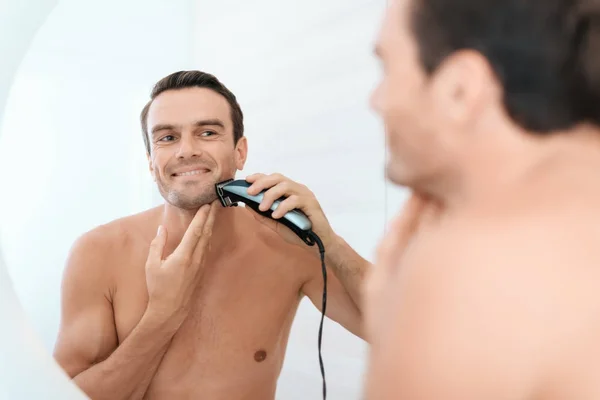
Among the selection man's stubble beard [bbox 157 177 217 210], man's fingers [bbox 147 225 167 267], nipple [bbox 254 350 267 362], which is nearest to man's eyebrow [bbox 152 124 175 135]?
man's stubble beard [bbox 157 177 217 210]

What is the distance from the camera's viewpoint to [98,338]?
1086mm

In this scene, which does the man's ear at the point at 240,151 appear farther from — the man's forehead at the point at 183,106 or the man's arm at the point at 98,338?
the man's arm at the point at 98,338

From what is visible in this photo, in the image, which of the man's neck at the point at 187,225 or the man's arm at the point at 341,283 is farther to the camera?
the man's neck at the point at 187,225

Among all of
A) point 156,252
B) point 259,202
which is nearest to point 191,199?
point 156,252

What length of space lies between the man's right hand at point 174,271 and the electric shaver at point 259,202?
0.12 meters

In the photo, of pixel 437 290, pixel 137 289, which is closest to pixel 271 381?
pixel 137 289

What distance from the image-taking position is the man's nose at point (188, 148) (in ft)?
3.52

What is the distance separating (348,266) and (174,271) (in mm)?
320

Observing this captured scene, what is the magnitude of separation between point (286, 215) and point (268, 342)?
1.21 ft

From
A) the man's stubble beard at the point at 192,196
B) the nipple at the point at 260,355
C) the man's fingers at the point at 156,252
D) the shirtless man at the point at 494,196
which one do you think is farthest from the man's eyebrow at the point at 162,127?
the shirtless man at the point at 494,196

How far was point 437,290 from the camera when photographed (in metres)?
0.30

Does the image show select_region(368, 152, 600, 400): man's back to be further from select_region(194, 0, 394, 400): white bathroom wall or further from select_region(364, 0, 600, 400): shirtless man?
select_region(194, 0, 394, 400): white bathroom wall

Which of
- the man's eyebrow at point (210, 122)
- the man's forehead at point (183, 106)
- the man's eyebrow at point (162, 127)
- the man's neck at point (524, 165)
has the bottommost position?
the man's neck at point (524, 165)

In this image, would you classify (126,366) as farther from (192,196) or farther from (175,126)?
(175,126)
